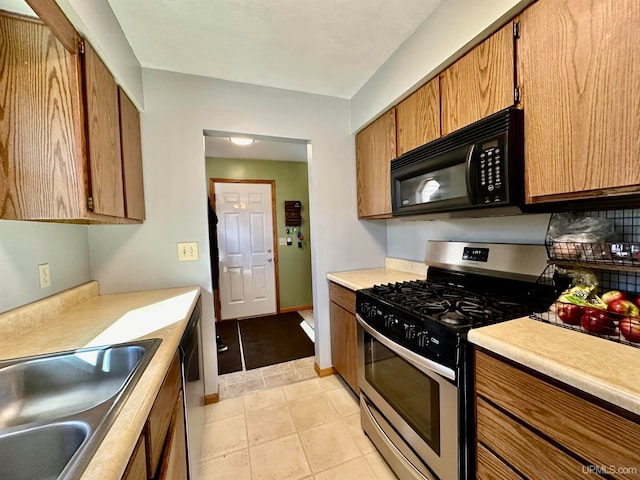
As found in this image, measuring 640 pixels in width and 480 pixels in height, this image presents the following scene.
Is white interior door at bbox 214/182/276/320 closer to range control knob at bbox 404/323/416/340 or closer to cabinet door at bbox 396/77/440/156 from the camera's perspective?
cabinet door at bbox 396/77/440/156

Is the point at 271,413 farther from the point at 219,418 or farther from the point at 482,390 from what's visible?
the point at 482,390

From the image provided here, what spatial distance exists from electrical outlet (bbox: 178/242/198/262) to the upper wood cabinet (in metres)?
0.77

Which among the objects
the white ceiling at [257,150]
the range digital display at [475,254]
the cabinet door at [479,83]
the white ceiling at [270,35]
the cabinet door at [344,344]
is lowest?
the cabinet door at [344,344]

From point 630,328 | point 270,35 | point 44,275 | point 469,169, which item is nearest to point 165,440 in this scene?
point 44,275

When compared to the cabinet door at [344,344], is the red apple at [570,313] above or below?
above

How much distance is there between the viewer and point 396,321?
1284 millimetres

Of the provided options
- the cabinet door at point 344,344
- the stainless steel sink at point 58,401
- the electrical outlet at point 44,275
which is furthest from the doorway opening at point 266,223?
the stainless steel sink at point 58,401

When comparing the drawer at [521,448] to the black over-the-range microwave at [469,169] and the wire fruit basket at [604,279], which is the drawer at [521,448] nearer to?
the wire fruit basket at [604,279]

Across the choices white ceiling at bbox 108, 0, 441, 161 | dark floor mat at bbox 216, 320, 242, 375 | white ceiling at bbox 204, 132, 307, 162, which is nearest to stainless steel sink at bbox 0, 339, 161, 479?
white ceiling at bbox 108, 0, 441, 161

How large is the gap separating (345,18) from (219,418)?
255cm

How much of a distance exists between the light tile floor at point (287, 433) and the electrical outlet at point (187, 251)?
3.56 feet

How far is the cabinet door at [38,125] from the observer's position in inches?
36.9

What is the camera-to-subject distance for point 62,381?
85 cm

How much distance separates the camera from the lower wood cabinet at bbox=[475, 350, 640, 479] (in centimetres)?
61
